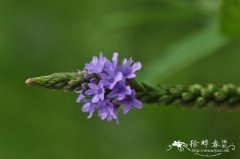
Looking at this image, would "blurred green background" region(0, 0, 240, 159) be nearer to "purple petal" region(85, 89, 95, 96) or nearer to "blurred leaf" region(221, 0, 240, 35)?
"blurred leaf" region(221, 0, 240, 35)

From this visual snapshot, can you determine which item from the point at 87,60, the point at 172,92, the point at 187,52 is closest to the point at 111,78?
the point at 172,92

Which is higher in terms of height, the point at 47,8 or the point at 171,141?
the point at 47,8

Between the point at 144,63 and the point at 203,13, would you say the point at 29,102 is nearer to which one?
the point at 144,63

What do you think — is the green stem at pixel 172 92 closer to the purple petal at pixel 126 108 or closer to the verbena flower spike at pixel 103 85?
the verbena flower spike at pixel 103 85

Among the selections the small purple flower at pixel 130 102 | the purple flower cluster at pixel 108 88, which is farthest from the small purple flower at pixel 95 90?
the small purple flower at pixel 130 102

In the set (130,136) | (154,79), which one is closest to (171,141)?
(130,136)

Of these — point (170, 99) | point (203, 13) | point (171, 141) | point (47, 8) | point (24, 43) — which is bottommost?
point (170, 99)

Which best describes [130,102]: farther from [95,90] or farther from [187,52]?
[187,52]
